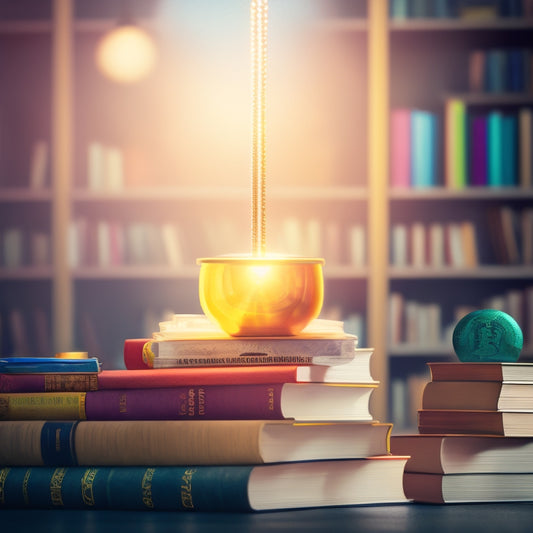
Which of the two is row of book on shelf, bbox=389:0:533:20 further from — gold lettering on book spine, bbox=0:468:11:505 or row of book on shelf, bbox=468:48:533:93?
gold lettering on book spine, bbox=0:468:11:505

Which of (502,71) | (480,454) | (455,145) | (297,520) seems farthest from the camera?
(502,71)

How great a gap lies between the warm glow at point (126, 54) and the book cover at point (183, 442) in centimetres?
297

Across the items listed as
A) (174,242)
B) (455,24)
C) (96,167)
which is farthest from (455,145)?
(96,167)

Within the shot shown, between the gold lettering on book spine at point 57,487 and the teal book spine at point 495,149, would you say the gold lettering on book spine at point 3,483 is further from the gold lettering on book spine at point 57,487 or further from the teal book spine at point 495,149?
the teal book spine at point 495,149

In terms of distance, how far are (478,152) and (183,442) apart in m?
2.89

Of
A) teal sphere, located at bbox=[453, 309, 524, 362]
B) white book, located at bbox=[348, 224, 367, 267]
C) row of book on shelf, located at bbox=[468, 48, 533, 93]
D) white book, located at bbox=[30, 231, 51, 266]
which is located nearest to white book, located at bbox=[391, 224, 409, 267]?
white book, located at bbox=[348, 224, 367, 267]

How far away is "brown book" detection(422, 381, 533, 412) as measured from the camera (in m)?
0.80

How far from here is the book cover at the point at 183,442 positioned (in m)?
0.73

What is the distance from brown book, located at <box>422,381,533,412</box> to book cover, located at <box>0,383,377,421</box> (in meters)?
0.07

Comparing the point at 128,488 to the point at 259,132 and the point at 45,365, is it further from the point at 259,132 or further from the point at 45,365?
the point at 259,132

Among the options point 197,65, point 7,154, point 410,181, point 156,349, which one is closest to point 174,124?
point 197,65

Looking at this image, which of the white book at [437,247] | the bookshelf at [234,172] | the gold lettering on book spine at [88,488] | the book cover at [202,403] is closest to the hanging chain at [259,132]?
the book cover at [202,403]

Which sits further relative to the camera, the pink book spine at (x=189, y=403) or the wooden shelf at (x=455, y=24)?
the wooden shelf at (x=455, y=24)

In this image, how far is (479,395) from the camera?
81 cm
